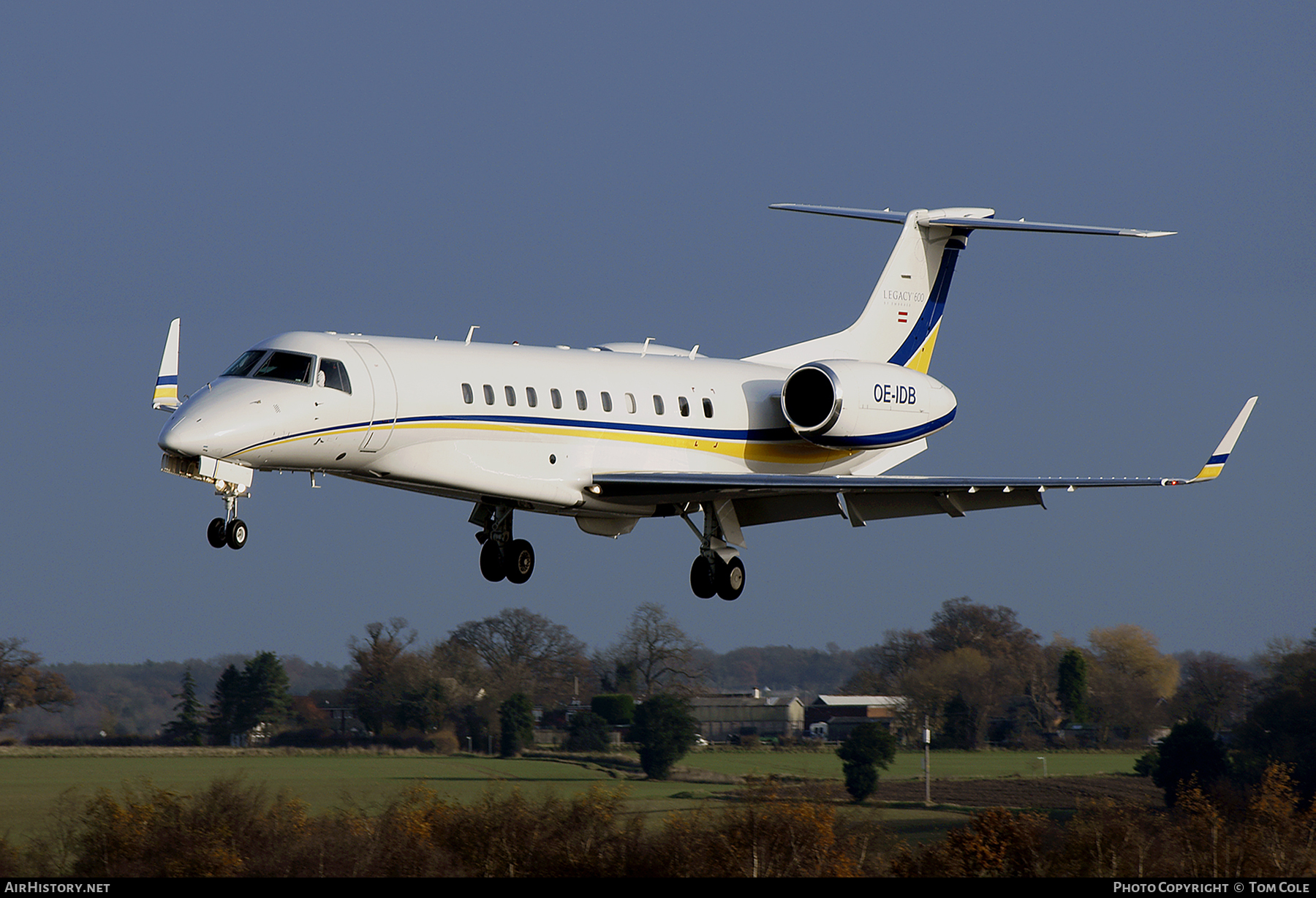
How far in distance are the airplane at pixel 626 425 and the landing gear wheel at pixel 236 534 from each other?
33mm

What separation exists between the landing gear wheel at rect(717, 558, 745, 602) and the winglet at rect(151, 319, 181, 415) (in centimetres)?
1047

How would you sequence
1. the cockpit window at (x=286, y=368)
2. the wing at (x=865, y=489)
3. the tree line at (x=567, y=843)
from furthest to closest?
1. the tree line at (x=567, y=843)
2. the wing at (x=865, y=489)
3. the cockpit window at (x=286, y=368)

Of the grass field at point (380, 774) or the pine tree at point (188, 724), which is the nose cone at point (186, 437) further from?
the pine tree at point (188, 724)

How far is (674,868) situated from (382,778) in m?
14.4

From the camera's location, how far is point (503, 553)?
90.1 ft

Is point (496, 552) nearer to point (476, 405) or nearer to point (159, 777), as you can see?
point (476, 405)

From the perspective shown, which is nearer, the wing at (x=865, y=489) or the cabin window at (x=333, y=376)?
the cabin window at (x=333, y=376)

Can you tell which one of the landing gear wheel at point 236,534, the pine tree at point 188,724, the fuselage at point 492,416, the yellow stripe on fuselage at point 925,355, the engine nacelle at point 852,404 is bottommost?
the pine tree at point 188,724

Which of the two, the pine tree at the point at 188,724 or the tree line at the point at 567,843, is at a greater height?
the pine tree at the point at 188,724

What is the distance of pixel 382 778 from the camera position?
5759cm

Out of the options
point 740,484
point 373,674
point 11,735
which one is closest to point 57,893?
point 740,484

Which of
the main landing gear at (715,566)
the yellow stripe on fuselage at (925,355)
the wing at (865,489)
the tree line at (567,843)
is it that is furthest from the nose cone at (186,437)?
the tree line at (567,843)

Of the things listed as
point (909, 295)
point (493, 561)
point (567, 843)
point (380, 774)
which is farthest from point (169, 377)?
point (380, 774)

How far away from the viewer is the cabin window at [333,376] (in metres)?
22.3
